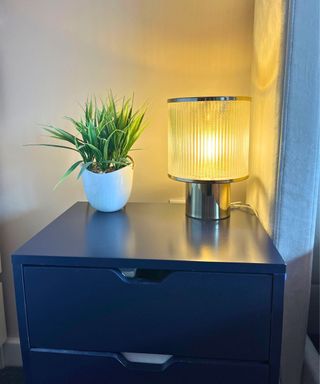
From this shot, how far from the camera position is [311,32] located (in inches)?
31.9

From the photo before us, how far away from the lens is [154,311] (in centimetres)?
75

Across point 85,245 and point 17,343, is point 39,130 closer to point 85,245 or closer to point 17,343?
point 85,245

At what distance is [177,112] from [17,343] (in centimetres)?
114

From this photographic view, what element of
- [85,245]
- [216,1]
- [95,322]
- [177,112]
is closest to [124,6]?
[216,1]

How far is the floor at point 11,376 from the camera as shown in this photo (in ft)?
4.61

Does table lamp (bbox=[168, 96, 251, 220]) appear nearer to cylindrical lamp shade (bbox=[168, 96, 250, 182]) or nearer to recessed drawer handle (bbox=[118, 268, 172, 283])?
cylindrical lamp shade (bbox=[168, 96, 250, 182])

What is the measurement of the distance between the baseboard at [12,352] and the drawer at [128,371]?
73 centimetres

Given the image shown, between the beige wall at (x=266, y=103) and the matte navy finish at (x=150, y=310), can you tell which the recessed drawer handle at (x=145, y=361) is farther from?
the beige wall at (x=266, y=103)

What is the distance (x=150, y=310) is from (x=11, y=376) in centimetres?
100

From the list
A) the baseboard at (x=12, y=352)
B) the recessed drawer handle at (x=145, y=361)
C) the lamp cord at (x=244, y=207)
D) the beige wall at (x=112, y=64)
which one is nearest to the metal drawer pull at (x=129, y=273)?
the recessed drawer handle at (x=145, y=361)

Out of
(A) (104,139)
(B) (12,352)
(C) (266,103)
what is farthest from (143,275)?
(B) (12,352)

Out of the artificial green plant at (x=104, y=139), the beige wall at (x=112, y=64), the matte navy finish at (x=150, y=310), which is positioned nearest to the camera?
the matte navy finish at (x=150, y=310)

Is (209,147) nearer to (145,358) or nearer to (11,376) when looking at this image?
(145,358)

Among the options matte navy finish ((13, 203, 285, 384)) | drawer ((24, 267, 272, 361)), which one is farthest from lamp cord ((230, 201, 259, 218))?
drawer ((24, 267, 272, 361))
